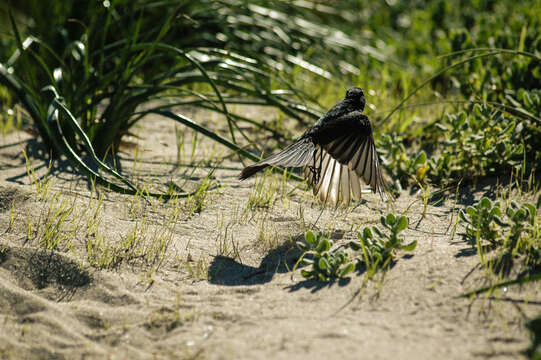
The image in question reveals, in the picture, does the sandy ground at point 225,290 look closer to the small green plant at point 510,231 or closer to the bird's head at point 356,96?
the small green plant at point 510,231

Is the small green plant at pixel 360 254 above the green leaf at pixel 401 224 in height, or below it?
below

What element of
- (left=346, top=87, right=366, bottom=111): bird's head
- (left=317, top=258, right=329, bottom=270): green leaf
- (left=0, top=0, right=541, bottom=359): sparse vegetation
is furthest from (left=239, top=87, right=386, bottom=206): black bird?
(left=317, top=258, right=329, bottom=270): green leaf

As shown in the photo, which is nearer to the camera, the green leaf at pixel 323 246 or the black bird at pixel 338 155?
the green leaf at pixel 323 246

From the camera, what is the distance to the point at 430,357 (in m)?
1.37

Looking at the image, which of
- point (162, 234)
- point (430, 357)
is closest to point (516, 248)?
point (430, 357)

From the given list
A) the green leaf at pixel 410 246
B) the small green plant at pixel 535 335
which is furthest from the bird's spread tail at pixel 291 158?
the small green plant at pixel 535 335

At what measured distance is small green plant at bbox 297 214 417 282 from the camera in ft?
5.86

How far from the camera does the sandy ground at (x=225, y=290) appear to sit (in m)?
1.47

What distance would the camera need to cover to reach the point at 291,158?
210cm

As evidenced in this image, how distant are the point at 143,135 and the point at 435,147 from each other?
73.2 inches

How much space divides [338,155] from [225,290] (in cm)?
67

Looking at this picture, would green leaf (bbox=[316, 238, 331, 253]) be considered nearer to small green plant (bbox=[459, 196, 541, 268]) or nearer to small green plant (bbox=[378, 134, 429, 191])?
small green plant (bbox=[459, 196, 541, 268])

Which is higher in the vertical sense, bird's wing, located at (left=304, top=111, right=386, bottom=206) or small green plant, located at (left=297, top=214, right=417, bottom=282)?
bird's wing, located at (left=304, top=111, right=386, bottom=206)

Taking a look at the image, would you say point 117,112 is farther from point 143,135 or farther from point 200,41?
point 200,41
